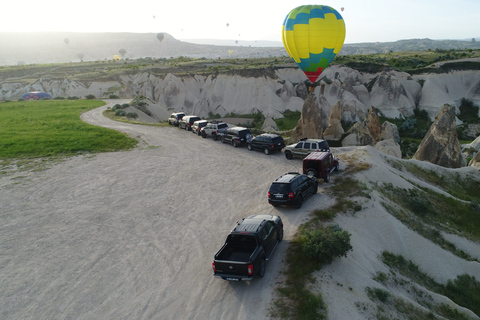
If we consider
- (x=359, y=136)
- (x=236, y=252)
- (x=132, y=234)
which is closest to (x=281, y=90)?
(x=359, y=136)

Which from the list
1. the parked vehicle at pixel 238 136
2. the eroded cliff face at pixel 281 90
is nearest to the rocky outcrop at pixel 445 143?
the parked vehicle at pixel 238 136

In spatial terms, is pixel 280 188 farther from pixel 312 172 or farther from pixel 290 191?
pixel 312 172

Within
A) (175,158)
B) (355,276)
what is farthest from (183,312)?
(175,158)

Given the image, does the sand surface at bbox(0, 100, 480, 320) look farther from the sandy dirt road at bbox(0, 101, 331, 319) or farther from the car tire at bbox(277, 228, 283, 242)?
the car tire at bbox(277, 228, 283, 242)

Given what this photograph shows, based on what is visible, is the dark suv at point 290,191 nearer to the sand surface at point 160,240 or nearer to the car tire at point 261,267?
the sand surface at point 160,240

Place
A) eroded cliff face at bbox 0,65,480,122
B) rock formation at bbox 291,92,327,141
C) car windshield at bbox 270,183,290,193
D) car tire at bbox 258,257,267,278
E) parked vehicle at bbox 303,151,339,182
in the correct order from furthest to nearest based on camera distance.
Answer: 1. eroded cliff face at bbox 0,65,480,122
2. rock formation at bbox 291,92,327,141
3. parked vehicle at bbox 303,151,339,182
4. car windshield at bbox 270,183,290,193
5. car tire at bbox 258,257,267,278

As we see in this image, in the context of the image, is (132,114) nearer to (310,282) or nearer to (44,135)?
(44,135)

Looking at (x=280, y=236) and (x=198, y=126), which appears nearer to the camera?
(x=280, y=236)

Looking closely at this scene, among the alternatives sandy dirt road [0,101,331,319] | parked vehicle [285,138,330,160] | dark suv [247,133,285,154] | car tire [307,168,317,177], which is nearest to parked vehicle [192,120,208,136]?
sandy dirt road [0,101,331,319]
